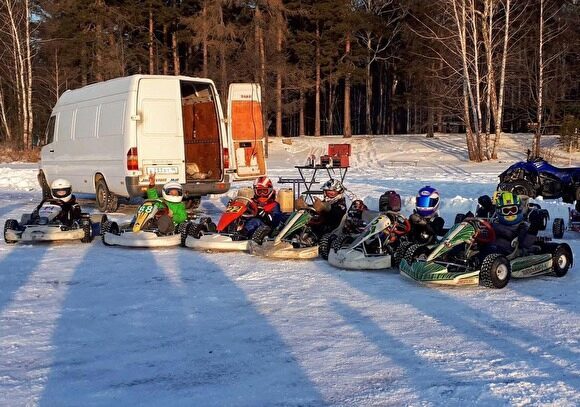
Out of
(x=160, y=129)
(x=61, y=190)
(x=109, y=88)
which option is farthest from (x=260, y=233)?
(x=109, y=88)

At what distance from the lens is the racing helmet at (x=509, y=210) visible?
28.8 ft

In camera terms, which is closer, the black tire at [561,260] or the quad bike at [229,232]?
the black tire at [561,260]

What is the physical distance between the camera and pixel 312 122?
6116 centimetres

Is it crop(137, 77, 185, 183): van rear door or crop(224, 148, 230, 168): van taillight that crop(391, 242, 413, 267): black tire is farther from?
crop(224, 148, 230, 168): van taillight

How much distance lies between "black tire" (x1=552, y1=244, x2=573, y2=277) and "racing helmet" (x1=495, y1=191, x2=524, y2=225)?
2.01ft

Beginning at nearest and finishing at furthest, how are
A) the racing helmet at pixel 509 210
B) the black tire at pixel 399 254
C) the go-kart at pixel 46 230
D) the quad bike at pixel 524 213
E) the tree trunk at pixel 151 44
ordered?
the racing helmet at pixel 509 210 < the black tire at pixel 399 254 < the quad bike at pixel 524 213 < the go-kart at pixel 46 230 < the tree trunk at pixel 151 44

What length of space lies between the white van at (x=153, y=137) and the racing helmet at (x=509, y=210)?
709cm

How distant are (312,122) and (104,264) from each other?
2069 inches

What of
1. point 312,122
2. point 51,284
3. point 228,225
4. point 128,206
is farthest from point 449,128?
point 51,284

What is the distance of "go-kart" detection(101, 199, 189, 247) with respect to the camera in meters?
10.7

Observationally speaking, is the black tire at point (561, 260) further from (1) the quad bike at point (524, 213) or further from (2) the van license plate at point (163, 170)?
(2) the van license plate at point (163, 170)

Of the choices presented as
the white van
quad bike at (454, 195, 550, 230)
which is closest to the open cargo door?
the white van

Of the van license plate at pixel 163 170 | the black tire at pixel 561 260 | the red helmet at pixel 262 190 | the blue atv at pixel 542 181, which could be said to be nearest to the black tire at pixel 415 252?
the black tire at pixel 561 260

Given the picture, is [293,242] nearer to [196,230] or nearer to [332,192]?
[332,192]
